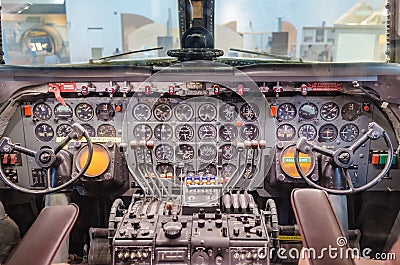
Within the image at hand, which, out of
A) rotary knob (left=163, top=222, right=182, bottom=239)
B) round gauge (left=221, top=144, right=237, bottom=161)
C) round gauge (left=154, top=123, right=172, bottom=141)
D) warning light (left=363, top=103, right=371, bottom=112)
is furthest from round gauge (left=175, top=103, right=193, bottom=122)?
warning light (left=363, top=103, right=371, bottom=112)

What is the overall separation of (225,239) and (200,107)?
3.54 feet

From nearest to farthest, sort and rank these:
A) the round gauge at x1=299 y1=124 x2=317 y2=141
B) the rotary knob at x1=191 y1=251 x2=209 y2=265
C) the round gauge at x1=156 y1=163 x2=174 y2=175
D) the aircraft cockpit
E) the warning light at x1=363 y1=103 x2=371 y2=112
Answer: the rotary knob at x1=191 y1=251 x2=209 y2=265
the aircraft cockpit
the warning light at x1=363 y1=103 x2=371 y2=112
the round gauge at x1=299 y1=124 x2=317 y2=141
the round gauge at x1=156 y1=163 x2=174 y2=175

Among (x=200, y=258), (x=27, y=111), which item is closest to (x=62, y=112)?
(x=27, y=111)

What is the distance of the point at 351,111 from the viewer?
113 inches

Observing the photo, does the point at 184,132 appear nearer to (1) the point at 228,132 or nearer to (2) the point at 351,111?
(1) the point at 228,132

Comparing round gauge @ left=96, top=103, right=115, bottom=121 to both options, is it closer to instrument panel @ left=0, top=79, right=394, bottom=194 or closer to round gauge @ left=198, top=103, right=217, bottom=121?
instrument panel @ left=0, top=79, right=394, bottom=194

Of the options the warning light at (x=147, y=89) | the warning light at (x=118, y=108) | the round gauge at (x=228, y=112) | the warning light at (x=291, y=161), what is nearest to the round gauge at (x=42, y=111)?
the warning light at (x=118, y=108)

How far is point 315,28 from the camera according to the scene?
7.02 m

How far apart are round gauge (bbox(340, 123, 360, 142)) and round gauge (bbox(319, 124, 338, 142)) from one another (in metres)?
0.05

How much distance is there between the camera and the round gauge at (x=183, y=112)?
2.91 m

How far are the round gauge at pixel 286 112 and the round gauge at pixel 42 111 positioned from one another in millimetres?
1718

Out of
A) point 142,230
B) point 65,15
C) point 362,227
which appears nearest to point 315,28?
point 65,15

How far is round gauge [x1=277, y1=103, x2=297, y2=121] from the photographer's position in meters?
2.89

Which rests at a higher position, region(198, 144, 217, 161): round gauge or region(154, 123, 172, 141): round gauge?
region(154, 123, 172, 141): round gauge
